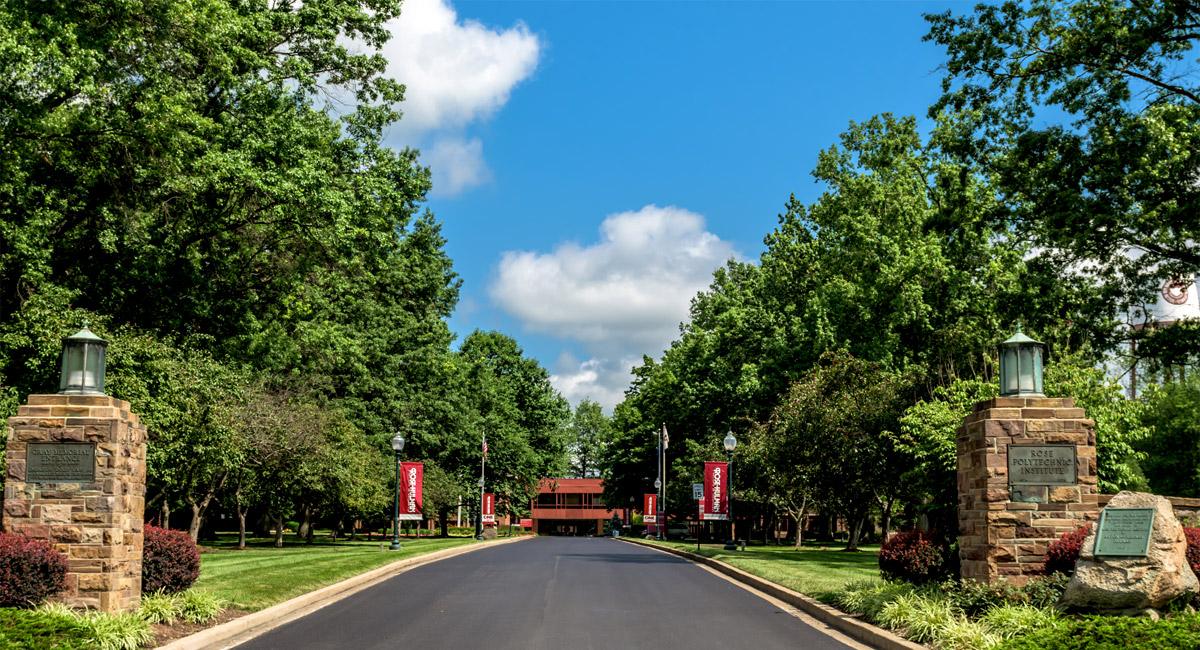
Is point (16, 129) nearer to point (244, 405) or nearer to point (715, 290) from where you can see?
point (244, 405)

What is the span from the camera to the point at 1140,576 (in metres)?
10.1

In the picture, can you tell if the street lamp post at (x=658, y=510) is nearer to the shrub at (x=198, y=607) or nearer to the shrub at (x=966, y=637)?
the shrub at (x=198, y=607)

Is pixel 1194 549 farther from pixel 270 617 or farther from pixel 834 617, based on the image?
pixel 270 617

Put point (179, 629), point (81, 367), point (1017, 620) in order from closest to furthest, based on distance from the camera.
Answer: point (1017, 620) < point (179, 629) < point (81, 367)

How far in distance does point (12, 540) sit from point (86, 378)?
211cm

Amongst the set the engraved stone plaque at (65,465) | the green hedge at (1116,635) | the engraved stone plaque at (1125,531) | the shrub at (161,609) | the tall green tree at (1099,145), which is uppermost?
the tall green tree at (1099,145)

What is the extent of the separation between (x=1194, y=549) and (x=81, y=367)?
13422mm

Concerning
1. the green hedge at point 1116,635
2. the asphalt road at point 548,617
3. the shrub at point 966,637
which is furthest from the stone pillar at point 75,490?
the green hedge at point 1116,635

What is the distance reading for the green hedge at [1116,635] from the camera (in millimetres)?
8648

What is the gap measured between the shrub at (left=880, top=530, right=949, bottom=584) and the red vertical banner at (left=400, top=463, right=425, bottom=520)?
2347 centimetres

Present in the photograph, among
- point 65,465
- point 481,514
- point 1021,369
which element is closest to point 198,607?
point 65,465

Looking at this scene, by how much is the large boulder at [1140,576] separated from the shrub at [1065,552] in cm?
81

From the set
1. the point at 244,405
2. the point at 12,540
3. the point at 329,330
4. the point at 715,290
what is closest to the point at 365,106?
the point at 329,330

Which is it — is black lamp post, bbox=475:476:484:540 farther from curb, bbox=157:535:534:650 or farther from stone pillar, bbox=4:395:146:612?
stone pillar, bbox=4:395:146:612
